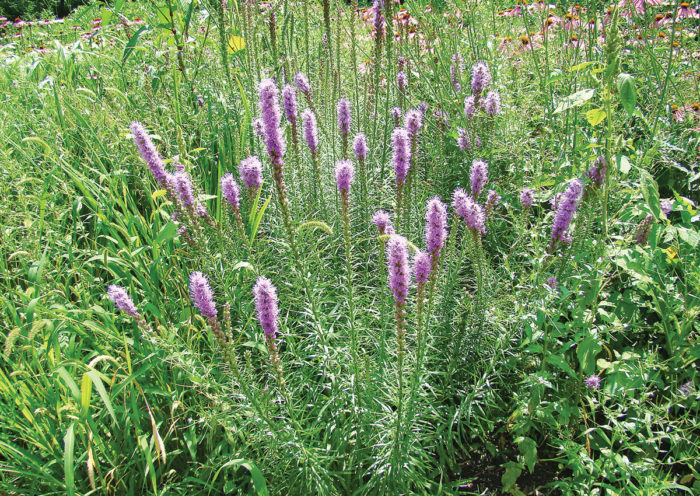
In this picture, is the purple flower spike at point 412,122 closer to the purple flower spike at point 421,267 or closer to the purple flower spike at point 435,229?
the purple flower spike at point 435,229

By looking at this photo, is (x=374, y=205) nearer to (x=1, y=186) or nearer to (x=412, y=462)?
(x=412, y=462)

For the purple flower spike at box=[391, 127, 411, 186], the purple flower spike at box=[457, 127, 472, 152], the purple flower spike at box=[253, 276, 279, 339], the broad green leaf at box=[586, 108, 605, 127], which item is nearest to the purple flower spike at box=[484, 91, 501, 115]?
the purple flower spike at box=[457, 127, 472, 152]

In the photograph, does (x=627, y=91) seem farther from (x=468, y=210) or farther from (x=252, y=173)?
(x=252, y=173)

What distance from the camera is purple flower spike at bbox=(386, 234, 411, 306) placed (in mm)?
1457

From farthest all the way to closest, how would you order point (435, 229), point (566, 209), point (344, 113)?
point (344, 113) < point (566, 209) < point (435, 229)

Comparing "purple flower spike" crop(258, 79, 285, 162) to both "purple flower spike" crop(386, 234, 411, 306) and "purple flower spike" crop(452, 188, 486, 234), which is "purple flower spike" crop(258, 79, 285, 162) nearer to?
"purple flower spike" crop(386, 234, 411, 306)

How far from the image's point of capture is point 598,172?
188 centimetres

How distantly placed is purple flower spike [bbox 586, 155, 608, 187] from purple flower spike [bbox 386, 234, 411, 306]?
98cm

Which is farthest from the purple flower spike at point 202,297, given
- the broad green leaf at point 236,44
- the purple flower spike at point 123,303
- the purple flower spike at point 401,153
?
the broad green leaf at point 236,44

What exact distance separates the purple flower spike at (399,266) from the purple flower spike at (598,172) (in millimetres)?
984

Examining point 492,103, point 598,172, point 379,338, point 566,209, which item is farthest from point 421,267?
point 492,103

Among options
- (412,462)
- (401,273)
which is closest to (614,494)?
(412,462)

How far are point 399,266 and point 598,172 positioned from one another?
3.47ft

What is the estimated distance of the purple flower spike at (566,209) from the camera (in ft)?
6.28
